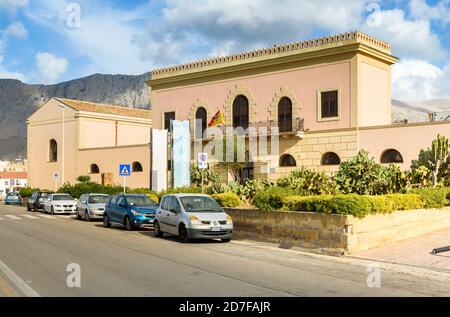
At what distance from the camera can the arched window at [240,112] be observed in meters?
39.9

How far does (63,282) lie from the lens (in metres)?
10.2

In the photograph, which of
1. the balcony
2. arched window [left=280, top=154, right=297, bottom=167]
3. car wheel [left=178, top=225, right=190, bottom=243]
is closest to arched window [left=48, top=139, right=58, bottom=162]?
the balcony

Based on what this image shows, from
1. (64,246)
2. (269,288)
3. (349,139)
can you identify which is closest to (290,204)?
Result: (64,246)

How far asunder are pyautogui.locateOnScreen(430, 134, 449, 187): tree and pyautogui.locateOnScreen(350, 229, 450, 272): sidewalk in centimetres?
619

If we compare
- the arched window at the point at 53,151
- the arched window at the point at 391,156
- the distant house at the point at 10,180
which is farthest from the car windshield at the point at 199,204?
the distant house at the point at 10,180

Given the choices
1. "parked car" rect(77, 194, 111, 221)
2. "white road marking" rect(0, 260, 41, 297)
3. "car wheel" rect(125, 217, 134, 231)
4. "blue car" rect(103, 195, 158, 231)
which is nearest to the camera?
"white road marking" rect(0, 260, 41, 297)

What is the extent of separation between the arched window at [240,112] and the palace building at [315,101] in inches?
2.8

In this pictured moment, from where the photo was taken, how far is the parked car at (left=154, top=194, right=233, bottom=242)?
17.6m

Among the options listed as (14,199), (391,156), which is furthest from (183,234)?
(14,199)

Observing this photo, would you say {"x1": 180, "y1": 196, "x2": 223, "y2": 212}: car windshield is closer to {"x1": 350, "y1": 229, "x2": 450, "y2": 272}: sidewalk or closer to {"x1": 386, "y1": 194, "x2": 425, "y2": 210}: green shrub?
{"x1": 350, "y1": 229, "x2": 450, "y2": 272}: sidewalk

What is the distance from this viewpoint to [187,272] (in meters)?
11.6

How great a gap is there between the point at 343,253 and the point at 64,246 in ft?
26.2

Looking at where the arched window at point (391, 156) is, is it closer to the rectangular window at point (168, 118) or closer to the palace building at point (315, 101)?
the palace building at point (315, 101)

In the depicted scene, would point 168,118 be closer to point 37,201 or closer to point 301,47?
point 37,201
